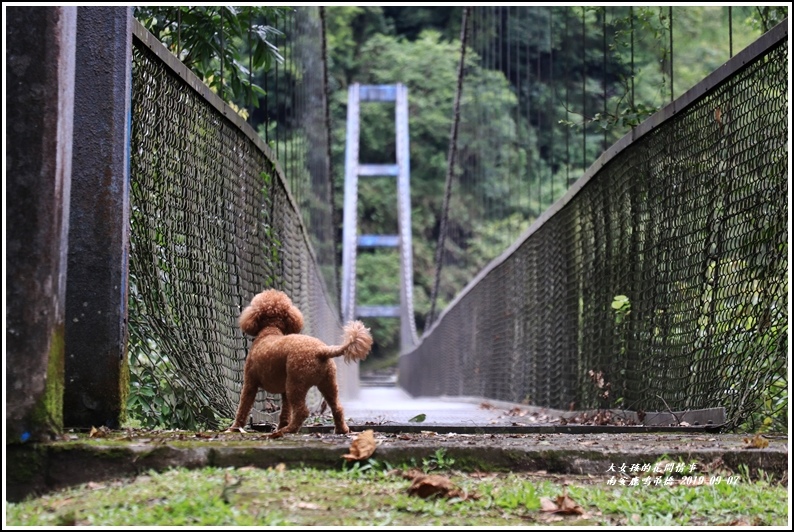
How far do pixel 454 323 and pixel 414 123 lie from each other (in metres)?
21.5

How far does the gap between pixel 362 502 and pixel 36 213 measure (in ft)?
3.02

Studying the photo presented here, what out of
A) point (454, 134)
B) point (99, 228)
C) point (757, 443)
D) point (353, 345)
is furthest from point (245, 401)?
point (454, 134)

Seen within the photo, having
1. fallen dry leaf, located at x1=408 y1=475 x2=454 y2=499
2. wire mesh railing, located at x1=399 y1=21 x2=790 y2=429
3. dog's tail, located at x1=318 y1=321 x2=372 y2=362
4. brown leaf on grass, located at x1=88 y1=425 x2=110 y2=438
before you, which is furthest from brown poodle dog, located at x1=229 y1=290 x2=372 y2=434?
wire mesh railing, located at x1=399 y1=21 x2=790 y2=429

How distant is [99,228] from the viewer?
270 centimetres

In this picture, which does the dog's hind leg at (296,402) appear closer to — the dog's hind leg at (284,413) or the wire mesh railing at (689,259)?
the dog's hind leg at (284,413)

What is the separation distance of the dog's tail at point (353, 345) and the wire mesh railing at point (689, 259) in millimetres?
1188

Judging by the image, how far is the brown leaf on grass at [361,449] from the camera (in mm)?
2250

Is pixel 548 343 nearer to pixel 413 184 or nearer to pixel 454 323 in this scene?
pixel 454 323

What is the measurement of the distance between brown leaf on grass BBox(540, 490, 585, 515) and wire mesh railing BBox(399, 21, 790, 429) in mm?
1181

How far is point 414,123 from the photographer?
118 ft

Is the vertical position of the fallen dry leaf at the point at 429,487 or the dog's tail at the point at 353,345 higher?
the dog's tail at the point at 353,345

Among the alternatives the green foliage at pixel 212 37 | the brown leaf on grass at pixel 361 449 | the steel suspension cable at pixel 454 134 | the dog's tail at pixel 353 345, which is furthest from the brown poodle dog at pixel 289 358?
the steel suspension cable at pixel 454 134

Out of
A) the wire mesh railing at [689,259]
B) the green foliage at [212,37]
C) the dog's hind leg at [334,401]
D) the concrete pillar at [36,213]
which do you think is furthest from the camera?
the green foliage at [212,37]

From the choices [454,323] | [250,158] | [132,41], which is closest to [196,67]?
[250,158]
